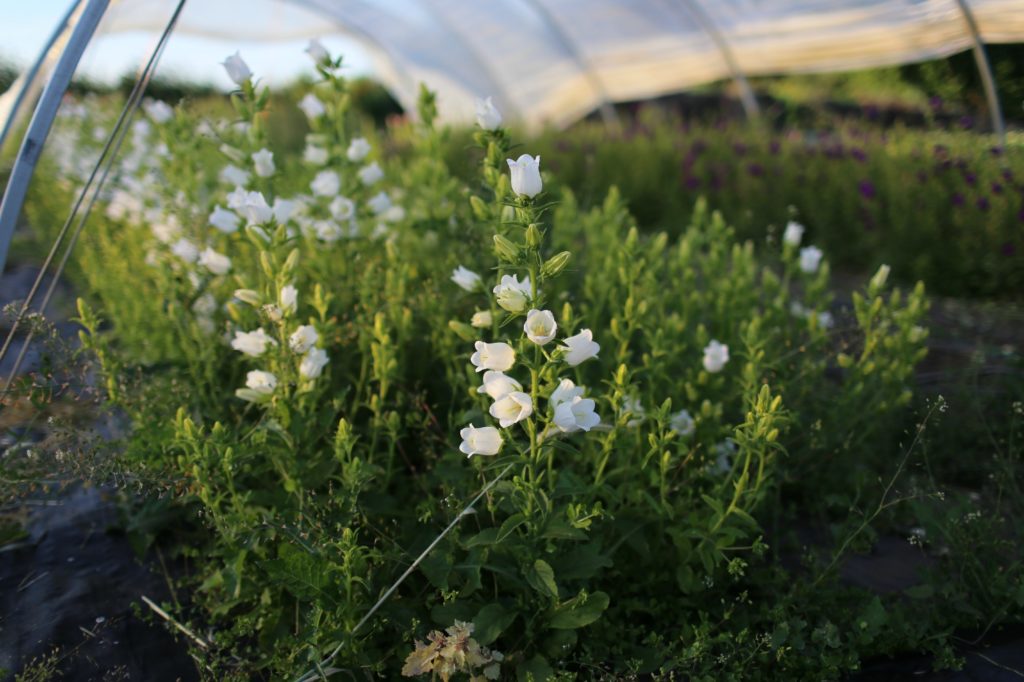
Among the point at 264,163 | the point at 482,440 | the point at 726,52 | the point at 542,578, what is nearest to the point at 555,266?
the point at 482,440

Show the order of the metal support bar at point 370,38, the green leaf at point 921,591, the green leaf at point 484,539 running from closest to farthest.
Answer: the green leaf at point 484,539
the green leaf at point 921,591
the metal support bar at point 370,38

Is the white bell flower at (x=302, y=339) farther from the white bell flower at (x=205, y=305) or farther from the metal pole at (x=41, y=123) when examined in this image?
the white bell flower at (x=205, y=305)

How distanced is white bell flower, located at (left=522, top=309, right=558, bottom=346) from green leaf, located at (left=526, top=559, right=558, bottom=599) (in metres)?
0.50

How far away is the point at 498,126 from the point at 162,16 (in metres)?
9.09

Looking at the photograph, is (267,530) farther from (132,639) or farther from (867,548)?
(867,548)

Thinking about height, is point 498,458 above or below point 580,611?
above

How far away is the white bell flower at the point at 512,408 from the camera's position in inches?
61.1

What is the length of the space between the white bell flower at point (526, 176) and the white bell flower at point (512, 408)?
1.24 feet

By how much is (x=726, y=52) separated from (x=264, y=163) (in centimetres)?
639

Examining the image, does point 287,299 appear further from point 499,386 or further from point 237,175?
point 237,175

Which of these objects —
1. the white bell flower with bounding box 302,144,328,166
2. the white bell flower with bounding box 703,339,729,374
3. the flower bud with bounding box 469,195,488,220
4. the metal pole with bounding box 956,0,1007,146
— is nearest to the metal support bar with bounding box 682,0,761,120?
the metal pole with bounding box 956,0,1007,146

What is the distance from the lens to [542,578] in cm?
171

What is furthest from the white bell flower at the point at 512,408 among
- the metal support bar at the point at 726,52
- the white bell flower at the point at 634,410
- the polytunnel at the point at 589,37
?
the metal support bar at the point at 726,52

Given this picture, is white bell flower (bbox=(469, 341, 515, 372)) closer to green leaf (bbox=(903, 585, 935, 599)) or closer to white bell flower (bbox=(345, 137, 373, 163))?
green leaf (bbox=(903, 585, 935, 599))
